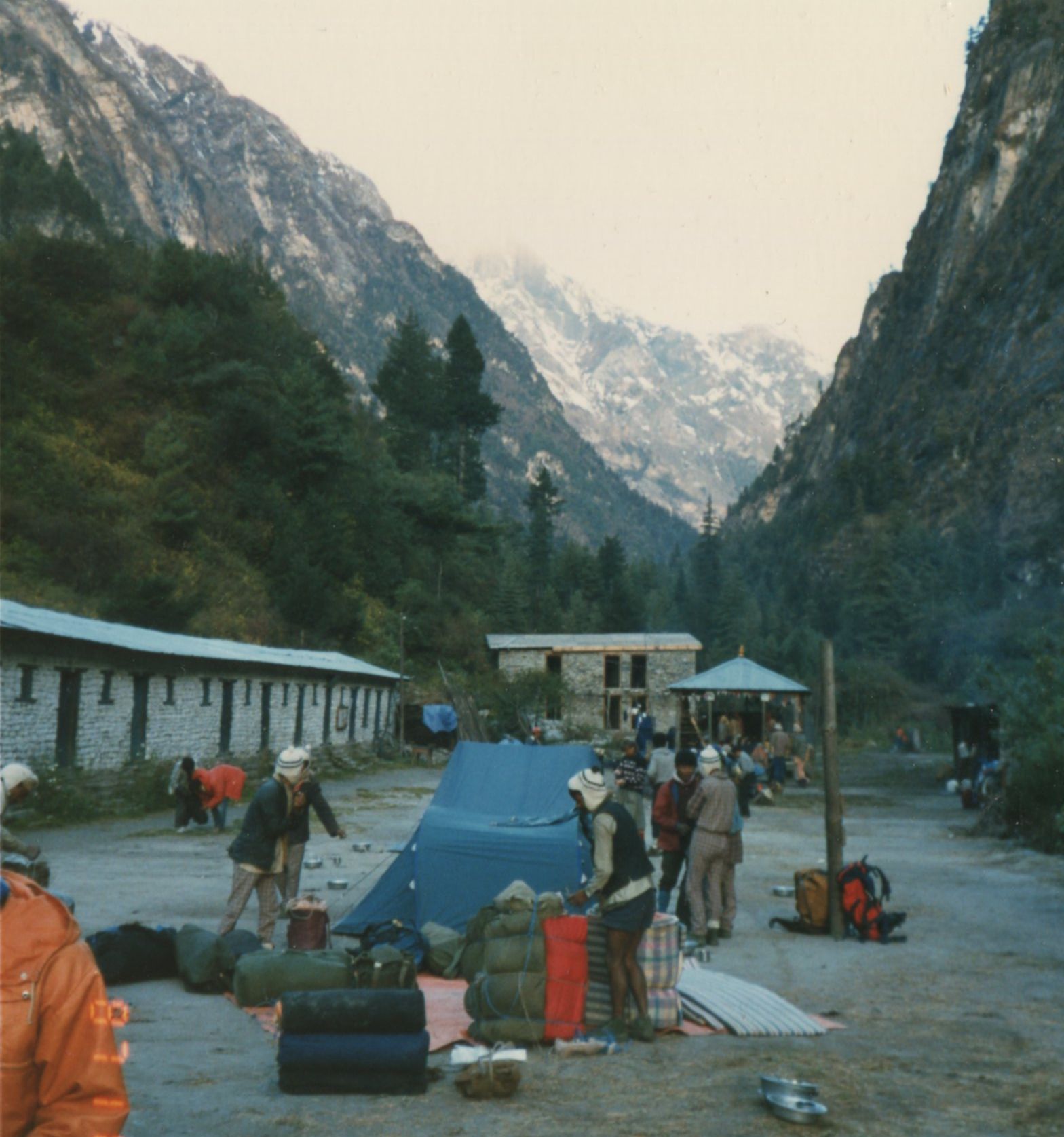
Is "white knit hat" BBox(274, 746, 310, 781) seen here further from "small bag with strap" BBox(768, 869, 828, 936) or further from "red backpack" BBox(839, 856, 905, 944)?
"red backpack" BBox(839, 856, 905, 944)

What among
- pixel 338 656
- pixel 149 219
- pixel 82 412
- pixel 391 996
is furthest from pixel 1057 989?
pixel 149 219

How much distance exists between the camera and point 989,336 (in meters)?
96.2

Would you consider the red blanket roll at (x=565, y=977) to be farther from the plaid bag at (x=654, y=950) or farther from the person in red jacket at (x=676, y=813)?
the person in red jacket at (x=676, y=813)

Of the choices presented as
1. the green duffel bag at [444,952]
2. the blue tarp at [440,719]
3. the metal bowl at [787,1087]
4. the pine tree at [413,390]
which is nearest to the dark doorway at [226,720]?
the blue tarp at [440,719]

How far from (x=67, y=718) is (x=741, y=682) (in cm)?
2119

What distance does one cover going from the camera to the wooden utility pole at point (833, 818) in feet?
39.3

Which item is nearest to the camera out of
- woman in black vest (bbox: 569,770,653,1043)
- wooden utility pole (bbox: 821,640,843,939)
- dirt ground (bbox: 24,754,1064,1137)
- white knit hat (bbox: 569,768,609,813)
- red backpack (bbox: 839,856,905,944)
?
dirt ground (bbox: 24,754,1064,1137)

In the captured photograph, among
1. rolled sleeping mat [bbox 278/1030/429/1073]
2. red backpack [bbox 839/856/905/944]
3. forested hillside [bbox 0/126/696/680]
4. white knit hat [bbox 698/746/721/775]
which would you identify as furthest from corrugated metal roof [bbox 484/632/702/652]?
rolled sleeping mat [bbox 278/1030/429/1073]

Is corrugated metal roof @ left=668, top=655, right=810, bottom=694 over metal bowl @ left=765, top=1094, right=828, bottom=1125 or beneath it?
over

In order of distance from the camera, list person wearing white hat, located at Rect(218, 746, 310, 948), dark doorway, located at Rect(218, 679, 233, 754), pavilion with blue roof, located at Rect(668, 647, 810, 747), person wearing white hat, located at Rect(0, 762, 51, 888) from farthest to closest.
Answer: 1. pavilion with blue roof, located at Rect(668, 647, 810, 747)
2. dark doorway, located at Rect(218, 679, 233, 754)
3. person wearing white hat, located at Rect(218, 746, 310, 948)
4. person wearing white hat, located at Rect(0, 762, 51, 888)

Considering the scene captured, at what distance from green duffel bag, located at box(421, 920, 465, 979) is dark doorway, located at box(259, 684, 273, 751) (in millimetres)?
23250

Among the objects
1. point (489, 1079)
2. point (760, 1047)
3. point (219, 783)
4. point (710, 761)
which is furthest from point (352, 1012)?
point (219, 783)

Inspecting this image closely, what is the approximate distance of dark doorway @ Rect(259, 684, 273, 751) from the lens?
32719 millimetres

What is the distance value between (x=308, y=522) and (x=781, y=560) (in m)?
93.7
